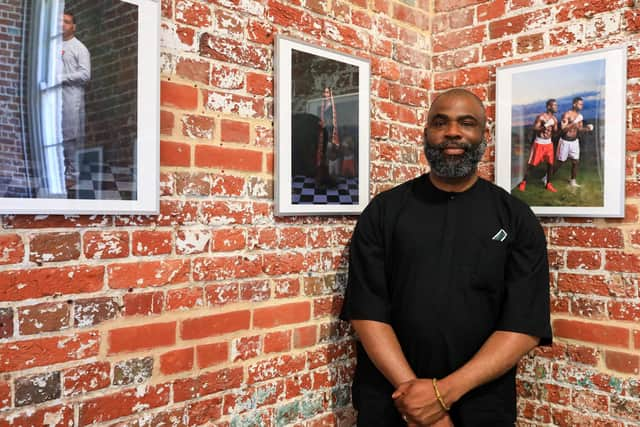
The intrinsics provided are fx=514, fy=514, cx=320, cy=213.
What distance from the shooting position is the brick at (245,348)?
71.8 inches

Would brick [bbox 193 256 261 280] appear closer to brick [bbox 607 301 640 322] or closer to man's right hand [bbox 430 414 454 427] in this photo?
man's right hand [bbox 430 414 454 427]

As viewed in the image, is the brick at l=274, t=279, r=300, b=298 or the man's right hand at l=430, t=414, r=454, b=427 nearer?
the man's right hand at l=430, t=414, r=454, b=427

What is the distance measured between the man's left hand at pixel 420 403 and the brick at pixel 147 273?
2.73 ft

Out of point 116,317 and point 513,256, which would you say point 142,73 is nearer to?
point 116,317

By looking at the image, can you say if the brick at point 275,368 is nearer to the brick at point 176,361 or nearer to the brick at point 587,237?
the brick at point 176,361

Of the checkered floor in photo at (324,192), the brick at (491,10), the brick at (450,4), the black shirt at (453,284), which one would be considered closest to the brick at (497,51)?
the brick at (491,10)

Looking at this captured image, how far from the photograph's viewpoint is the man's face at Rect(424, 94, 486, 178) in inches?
75.9

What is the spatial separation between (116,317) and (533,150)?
179cm

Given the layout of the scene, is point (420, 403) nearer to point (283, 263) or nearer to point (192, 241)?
point (283, 263)

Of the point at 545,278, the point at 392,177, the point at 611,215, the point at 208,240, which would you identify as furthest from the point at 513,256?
the point at 208,240

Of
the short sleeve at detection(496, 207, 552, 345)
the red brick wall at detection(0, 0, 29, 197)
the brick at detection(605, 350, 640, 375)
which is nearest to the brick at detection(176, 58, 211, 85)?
the red brick wall at detection(0, 0, 29, 197)

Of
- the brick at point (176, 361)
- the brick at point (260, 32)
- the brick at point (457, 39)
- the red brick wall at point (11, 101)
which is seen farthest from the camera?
the brick at point (457, 39)

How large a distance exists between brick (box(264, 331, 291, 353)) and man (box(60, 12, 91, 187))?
0.90m

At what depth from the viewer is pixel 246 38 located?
1853 millimetres
